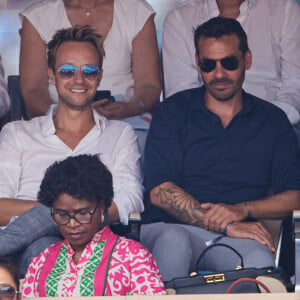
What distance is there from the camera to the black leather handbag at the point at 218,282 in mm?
3869

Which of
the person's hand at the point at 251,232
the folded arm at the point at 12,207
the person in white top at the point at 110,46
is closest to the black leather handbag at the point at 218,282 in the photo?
the person's hand at the point at 251,232

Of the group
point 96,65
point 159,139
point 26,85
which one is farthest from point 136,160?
point 26,85

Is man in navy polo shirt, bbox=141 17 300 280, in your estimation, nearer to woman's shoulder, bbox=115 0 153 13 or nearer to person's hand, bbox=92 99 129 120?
person's hand, bbox=92 99 129 120

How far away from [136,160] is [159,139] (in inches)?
5.6

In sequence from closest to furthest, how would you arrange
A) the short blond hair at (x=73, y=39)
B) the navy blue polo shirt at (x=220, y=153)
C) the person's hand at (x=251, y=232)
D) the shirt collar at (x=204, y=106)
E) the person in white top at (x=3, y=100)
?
the person's hand at (x=251, y=232), the navy blue polo shirt at (x=220, y=153), the shirt collar at (x=204, y=106), the short blond hair at (x=73, y=39), the person in white top at (x=3, y=100)

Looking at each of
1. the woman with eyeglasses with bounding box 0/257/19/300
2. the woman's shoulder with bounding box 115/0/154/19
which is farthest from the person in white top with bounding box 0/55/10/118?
the woman with eyeglasses with bounding box 0/257/19/300

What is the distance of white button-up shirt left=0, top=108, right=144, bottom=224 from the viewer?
4.57 m

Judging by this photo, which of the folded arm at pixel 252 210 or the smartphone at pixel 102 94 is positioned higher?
the smartphone at pixel 102 94

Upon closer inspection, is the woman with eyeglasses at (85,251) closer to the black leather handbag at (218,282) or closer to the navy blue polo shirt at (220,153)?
the black leather handbag at (218,282)

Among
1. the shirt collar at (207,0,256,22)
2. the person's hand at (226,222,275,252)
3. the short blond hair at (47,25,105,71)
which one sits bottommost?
the person's hand at (226,222,275,252)

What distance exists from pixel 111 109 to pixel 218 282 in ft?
4.62

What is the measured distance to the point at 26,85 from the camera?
203 inches

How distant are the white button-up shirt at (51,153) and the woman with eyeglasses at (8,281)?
984 millimetres

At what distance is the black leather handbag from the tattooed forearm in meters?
0.54
